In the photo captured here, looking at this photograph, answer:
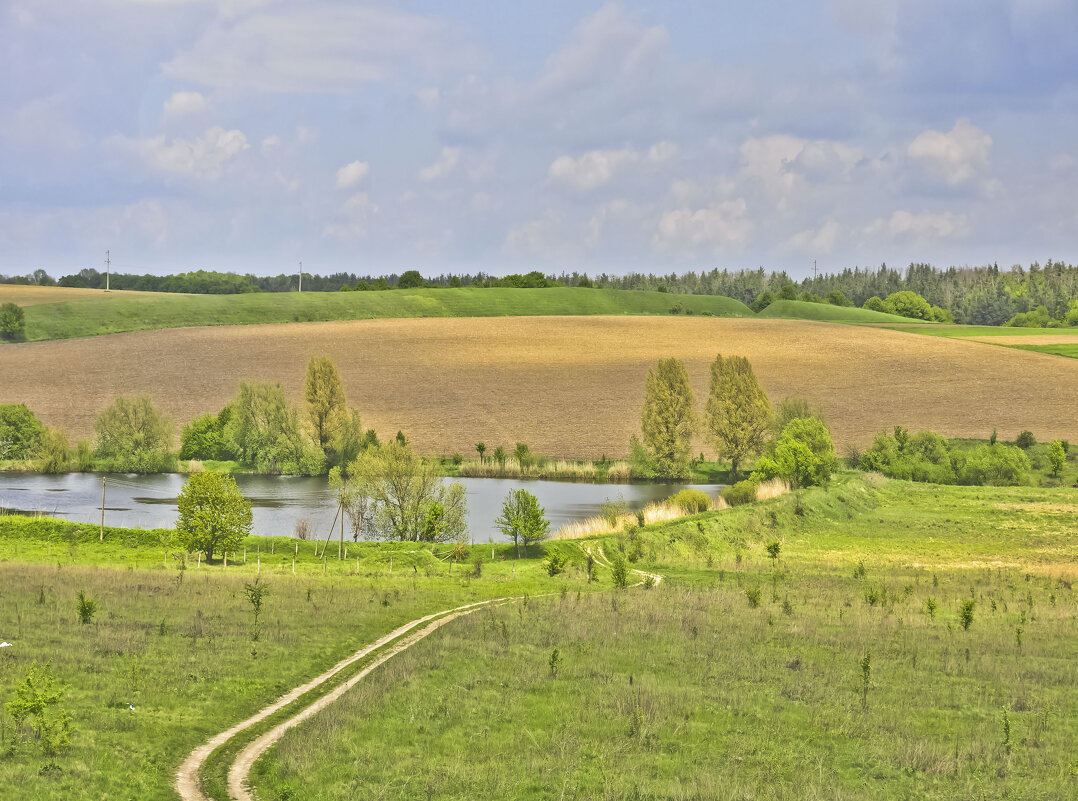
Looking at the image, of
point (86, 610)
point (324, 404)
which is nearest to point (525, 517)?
point (86, 610)

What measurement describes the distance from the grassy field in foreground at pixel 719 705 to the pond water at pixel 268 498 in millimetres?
34477

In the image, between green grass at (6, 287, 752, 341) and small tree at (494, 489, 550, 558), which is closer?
small tree at (494, 489, 550, 558)

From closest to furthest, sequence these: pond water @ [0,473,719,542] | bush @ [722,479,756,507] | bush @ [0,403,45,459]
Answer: pond water @ [0,473,719,542] → bush @ [722,479,756,507] → bush @ [0,403,45,459]

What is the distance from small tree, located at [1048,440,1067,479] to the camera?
83500mm

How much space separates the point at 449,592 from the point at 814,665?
15800 millimetres

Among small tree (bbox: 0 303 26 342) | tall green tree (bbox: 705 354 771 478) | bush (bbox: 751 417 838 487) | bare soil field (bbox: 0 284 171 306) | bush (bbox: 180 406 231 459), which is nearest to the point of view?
bush (bbox: 751 417 838 487)

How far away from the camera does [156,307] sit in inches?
6122

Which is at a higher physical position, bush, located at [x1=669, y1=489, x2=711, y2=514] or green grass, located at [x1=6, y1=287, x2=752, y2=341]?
green grass, located at [x1=6, y1=287, x2=752, y2=341]

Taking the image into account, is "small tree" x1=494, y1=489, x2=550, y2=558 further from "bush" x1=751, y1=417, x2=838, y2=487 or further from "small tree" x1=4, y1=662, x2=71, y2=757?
"small tree" x1=4, y1=662, x2=71, y2=757

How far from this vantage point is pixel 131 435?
3903 inches

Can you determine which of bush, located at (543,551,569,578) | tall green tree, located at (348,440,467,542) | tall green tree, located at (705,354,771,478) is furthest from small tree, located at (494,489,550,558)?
tall green tree, located at (705,354,771,478)

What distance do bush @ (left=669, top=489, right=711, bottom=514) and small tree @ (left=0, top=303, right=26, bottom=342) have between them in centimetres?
10465

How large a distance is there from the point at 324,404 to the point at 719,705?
82319 millimetres

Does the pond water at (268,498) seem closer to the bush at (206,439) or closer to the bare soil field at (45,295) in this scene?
the bush at (206,439)
